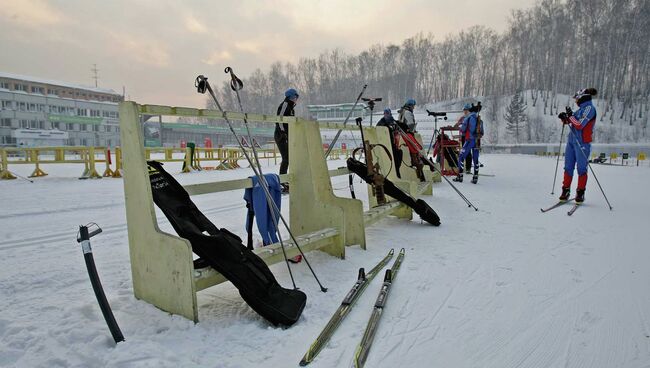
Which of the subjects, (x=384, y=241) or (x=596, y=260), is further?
(x=384, y=241)

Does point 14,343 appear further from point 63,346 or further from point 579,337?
point 579,337

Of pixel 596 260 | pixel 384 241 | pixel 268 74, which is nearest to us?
pixel 596 260

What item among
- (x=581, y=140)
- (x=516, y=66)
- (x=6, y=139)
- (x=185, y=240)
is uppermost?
(x=516, y=66)

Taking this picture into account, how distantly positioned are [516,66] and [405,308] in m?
64.9

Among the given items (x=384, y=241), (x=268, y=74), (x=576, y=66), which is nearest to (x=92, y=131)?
(x=268, y=74)

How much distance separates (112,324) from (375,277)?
5.92 ft

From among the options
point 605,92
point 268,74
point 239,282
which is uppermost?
point 268,74

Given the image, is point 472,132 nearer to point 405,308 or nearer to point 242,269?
point 405,308

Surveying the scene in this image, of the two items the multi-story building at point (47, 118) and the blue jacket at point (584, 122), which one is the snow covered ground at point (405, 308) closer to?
the blue jacket at point (584, 122)

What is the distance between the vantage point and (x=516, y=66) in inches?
2221

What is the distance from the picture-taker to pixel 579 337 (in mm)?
1939

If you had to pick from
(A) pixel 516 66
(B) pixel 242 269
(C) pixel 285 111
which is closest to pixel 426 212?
(B) pixel 242 269

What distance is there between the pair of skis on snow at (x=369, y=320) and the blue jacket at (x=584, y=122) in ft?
16.6

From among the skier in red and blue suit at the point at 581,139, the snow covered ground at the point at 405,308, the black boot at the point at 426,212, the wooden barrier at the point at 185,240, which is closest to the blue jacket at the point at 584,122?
the skier in red and blue suit at the point at 581,139
